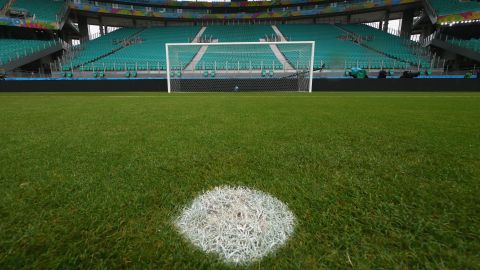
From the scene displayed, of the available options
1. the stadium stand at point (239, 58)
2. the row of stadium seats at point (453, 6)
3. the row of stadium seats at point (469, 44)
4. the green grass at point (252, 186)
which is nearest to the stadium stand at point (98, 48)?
the stadium stand at point (239, 58)

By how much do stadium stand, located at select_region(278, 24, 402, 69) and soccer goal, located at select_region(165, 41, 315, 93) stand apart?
2.66ft

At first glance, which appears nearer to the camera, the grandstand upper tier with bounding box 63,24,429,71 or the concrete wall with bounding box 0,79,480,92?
the concrete wall with bounding box 0,79,480,92

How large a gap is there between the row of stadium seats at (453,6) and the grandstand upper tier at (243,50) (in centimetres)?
349

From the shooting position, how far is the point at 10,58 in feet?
57.9

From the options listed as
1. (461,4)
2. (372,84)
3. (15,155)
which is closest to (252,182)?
(15,155)

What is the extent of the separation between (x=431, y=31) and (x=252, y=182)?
31871 millimetres

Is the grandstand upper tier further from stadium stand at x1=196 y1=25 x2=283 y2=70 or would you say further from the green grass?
the green grass

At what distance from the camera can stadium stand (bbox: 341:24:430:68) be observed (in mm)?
17759

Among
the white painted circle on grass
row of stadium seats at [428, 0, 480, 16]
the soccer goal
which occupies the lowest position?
the white painted circle on grass

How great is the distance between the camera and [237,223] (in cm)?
77

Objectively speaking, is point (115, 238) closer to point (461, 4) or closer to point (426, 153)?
point (426, 153)

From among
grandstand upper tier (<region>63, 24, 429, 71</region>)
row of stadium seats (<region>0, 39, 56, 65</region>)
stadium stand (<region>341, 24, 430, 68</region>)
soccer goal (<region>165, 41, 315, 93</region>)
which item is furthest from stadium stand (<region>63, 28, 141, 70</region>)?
stadium stand (<region>341, 24, 430, 68</region>)

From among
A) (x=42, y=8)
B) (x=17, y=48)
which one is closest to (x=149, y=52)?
(x=17, y=48)

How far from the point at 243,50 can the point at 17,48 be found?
1981cm
